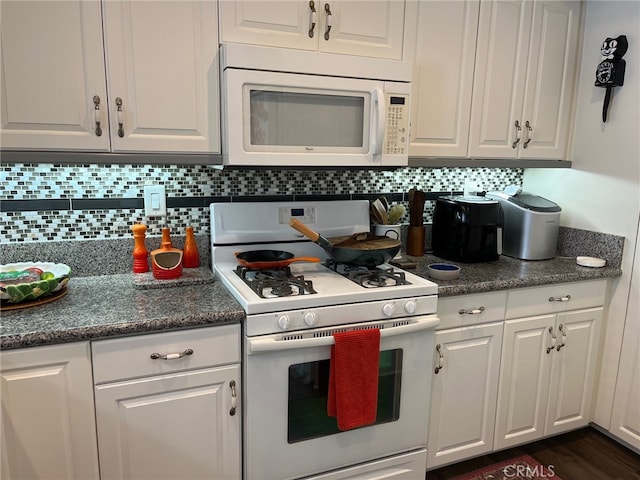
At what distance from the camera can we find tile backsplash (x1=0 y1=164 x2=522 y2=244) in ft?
5.79

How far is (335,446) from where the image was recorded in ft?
5.63

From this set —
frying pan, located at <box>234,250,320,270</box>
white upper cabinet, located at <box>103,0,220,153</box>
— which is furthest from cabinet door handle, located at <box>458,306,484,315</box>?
white upper cabinet, located at <box>103,0,220,153</box>

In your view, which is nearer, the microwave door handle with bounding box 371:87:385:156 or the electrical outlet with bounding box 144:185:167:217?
the microwave door handle with bounding box 371:87:385:156

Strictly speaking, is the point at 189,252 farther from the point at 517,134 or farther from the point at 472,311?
the point at 517,134

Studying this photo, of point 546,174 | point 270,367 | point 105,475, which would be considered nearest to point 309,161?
point 270,367

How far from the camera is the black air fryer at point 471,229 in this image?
85.7 inches

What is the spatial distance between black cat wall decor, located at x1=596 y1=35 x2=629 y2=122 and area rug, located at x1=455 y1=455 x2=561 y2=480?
177cm

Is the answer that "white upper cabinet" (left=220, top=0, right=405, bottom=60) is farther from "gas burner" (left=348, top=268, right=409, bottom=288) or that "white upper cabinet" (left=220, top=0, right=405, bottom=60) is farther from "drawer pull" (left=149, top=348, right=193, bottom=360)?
"drawer pull" (left=149, top=348, right=193, bottom=360)

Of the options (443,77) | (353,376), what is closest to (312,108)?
(443,77)

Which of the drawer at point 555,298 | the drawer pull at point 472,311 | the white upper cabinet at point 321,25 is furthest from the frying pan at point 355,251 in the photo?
the white upper cabinet at point 321,25

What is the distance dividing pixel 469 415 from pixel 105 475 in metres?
1.43

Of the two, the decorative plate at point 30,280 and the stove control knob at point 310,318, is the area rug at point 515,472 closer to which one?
the stove control knob at point 310,318

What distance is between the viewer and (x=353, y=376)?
162cm

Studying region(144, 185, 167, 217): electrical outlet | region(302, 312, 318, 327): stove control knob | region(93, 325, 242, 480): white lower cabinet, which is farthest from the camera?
region(144, 185, 167, 217): electrical outlet
